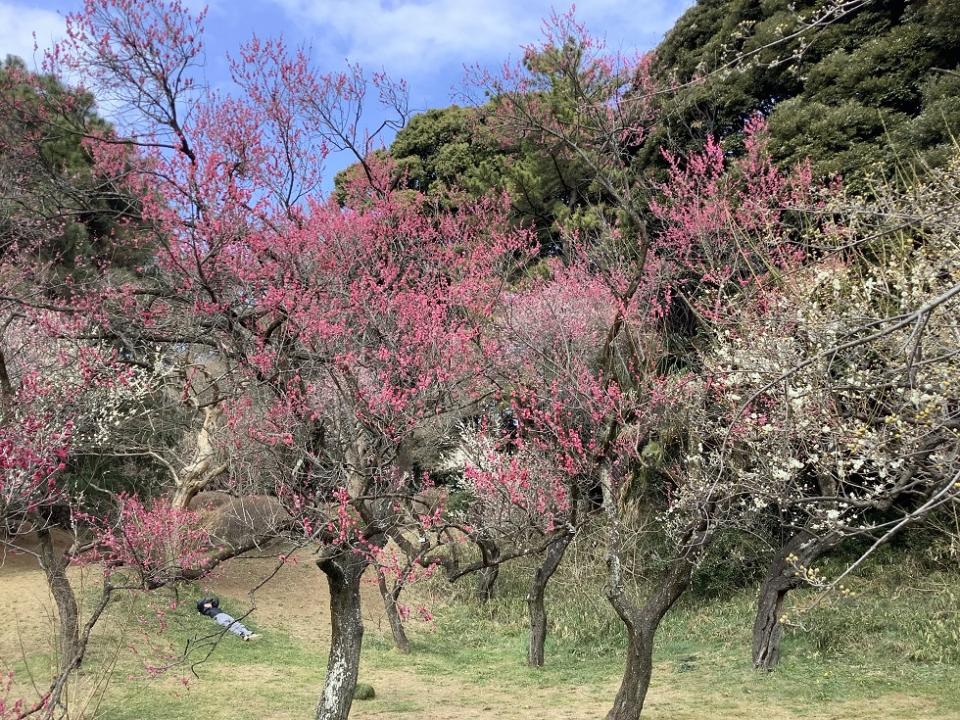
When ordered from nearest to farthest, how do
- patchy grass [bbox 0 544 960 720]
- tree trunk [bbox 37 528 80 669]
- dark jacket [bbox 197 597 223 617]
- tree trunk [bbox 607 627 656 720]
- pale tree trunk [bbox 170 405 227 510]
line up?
1. tree trunk [bbox 607 627 656 720]
2. tree trunk [bbox 37 528 80 669]
3. patchy grass [bbox 0 544 960 720]
4. pale tree trunk [bbox 170 405 227 510]
5. dark jacket [bbox 197 597 223 617]

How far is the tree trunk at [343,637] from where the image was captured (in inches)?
241

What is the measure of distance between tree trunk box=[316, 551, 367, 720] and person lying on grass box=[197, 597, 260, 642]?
4.85 m

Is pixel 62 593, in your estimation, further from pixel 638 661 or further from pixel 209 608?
pixel 638 661

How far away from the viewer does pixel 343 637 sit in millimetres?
6266

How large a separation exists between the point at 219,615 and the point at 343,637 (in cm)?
547

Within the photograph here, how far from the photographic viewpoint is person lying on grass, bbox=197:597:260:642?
34.6 ft

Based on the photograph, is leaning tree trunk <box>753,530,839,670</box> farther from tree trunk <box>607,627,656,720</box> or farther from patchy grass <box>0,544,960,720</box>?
tree trunk <box>607,627,656,720</box>

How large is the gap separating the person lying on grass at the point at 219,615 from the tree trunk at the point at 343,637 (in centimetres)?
485

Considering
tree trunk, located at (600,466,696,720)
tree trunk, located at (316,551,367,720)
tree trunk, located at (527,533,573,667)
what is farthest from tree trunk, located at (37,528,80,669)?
tree trunk, located at (527,533,573,667)

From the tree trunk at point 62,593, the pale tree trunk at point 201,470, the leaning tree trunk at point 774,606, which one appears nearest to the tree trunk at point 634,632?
the leaning tree trunk at point 774,606

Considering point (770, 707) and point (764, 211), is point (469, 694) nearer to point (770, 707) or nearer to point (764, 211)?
point (770, 707)

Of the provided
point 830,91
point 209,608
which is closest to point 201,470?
point 209,608

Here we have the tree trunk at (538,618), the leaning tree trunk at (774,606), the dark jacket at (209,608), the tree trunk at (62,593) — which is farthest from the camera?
the dark jacket at (209,608)

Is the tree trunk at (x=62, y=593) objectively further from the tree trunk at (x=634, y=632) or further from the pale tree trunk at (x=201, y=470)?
the tree trunk at (x=634, y=632)
